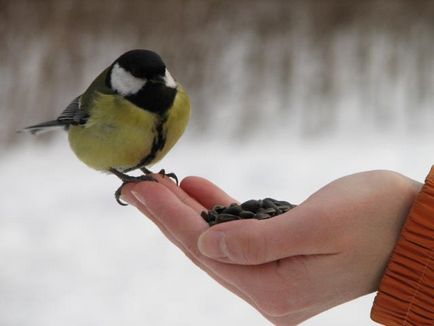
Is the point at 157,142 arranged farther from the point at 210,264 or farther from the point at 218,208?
the point at 210,264

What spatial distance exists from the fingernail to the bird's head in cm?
57

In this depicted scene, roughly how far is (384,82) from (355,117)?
27cm

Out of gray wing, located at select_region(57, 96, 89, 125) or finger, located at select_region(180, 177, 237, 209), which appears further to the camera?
gray wing, located at select_region(57, 96, 89, 125)

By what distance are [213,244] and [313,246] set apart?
15cm

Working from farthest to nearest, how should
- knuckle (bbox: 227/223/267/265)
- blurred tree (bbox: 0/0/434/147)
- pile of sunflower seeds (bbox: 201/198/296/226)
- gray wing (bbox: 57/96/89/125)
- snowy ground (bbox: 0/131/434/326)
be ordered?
blurred tree (bbox: 0/0/434/147) → snowy ground (bbox: 0/131/434/326) → gray wing (bbox: 57/96/89/125) → pile of sunflower seeds (bbox: 201/198/296/226) → knuckle (bbox: 227/223/267/265)

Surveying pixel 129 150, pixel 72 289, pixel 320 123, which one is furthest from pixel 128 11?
pixel 129 150

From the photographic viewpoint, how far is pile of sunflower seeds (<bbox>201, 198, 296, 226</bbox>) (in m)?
1.50

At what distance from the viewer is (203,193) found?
174 cm

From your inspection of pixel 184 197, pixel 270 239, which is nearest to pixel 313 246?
pixel 270 239

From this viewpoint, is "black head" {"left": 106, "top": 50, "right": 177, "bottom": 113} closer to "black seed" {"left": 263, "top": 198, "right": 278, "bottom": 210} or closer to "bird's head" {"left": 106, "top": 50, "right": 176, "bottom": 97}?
"bird's head" {"left": 106, "top": 50, "right": 176, "bottom": 97}

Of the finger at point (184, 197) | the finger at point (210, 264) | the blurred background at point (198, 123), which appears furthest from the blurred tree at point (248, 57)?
the finger at point (210, 264)

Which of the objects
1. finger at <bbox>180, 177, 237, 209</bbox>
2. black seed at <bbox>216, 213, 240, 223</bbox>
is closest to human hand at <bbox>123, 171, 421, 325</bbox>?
black seed at <bbox>216, 213, 240, 223</bbox>

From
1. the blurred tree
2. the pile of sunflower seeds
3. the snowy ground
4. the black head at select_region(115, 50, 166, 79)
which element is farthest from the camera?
the blurred tree

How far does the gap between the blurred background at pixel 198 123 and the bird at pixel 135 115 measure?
0.57 m
